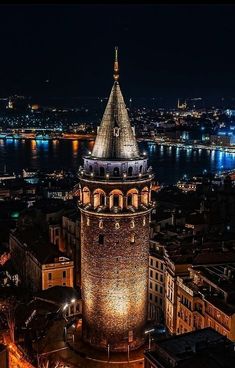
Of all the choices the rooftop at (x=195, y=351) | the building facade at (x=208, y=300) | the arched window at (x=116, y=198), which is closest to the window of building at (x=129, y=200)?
the arched window at (x=116, y=198)

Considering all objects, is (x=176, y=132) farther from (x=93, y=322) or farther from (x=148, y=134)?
(x=93, y=322)

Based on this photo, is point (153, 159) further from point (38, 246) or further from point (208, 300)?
point (208, 300)

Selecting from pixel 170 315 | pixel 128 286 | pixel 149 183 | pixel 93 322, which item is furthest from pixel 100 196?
pixel 170 315

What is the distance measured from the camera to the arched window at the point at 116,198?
12.6m

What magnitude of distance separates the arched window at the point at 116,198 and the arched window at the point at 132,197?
7.9 inches

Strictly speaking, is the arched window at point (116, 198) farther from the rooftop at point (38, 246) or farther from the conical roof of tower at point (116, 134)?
the rooftop at point (38, 246)

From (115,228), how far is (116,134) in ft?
7.49

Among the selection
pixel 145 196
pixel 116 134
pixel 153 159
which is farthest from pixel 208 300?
pixel 153 159

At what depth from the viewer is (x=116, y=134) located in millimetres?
12672

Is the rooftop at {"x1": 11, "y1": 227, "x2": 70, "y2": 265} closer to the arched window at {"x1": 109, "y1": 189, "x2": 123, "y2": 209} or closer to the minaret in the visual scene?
the minaret

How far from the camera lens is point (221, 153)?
362ft

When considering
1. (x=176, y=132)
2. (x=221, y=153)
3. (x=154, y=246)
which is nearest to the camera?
(x=154, y=246)

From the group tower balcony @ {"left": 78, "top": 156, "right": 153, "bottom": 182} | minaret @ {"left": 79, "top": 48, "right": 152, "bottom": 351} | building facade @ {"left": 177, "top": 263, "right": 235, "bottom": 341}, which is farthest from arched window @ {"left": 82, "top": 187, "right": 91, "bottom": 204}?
building facade @ {"left": 177, "top": 263, "right": 235, "bottom": 341}

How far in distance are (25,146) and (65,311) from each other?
10014 cm
